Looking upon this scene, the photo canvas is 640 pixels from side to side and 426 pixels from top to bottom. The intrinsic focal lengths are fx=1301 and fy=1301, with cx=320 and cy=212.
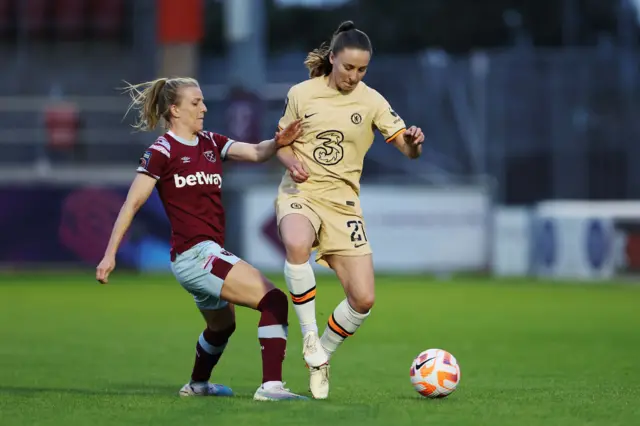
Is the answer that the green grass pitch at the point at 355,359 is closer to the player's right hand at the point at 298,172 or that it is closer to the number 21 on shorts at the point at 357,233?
the number 21 on shorts at the point at 357,233

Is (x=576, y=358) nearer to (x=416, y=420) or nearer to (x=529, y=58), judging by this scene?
(x=416, y=420)

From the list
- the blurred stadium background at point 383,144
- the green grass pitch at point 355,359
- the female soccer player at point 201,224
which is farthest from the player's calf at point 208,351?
the blurred stadium background at point 383,144

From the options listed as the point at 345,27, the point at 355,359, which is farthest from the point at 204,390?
the point at 355,359

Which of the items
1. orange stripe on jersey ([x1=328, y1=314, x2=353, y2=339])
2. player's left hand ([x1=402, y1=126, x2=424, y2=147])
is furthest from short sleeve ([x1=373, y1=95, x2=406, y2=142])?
orange stripe on jersey ([x1=328, y1=314, x2=353, y2=339])

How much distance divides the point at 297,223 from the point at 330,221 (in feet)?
0.81

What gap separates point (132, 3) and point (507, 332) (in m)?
17.1

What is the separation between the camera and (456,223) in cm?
2284

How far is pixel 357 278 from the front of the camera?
7.44m

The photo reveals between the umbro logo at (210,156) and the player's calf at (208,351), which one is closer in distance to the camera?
the umbro logo at (210,156)

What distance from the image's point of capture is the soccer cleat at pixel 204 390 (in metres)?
7.41

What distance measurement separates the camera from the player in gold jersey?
7398 millimetres

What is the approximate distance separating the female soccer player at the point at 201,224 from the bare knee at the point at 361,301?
1.74ft

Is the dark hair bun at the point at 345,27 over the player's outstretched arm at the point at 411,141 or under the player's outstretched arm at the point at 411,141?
over

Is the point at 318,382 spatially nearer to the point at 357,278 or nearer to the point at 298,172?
the point at 357,278
